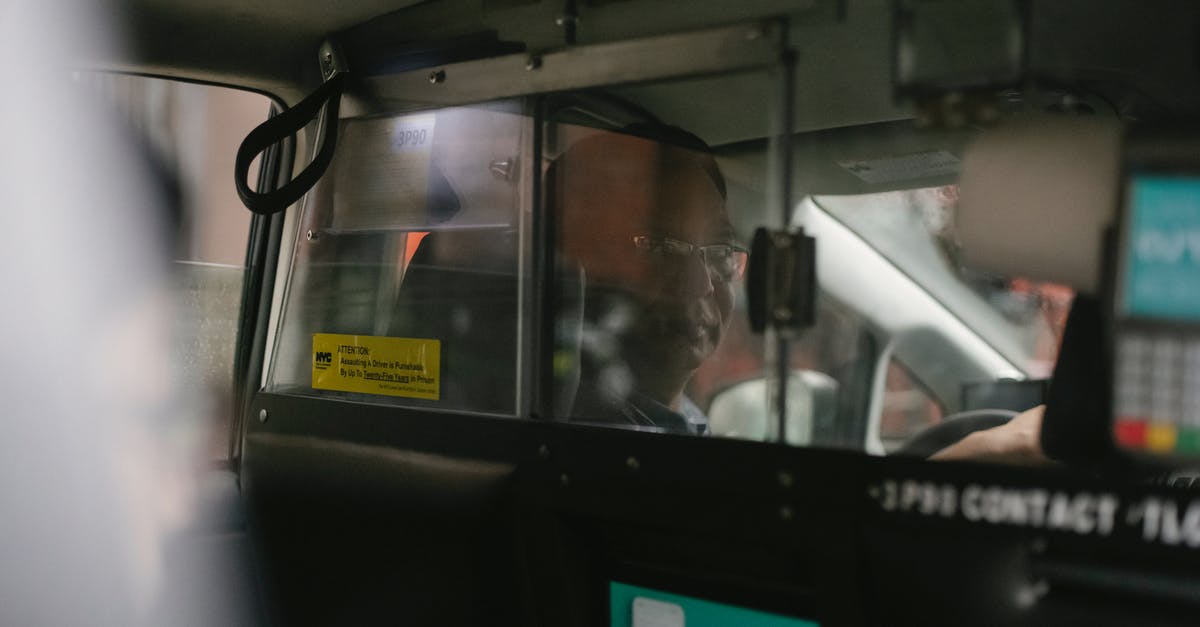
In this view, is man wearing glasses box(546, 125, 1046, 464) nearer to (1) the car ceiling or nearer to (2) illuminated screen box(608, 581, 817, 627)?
(1) the car ceiling

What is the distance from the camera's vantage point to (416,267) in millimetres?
1896

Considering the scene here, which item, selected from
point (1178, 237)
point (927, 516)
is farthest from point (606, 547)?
point (1178, 237)

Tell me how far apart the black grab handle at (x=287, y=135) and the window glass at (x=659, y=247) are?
50 centimetres

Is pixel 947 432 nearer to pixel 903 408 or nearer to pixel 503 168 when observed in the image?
pixel 903 408

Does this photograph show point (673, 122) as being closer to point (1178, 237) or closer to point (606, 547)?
point (606, 547)

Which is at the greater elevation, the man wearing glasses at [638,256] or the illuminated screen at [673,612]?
the man wearing glasses at [638,256]

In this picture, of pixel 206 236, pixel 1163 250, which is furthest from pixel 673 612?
pixel 206 236

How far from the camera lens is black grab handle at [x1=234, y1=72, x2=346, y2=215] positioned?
190 cm

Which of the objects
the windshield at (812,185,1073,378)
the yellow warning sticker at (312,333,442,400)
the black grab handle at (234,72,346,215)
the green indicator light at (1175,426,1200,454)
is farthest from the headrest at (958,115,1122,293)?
the black grab handle at (234,72,346,215)

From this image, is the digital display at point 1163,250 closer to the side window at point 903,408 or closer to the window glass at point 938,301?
the window glass at point 938,301

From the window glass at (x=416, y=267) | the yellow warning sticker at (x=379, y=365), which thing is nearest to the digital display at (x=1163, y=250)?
the window glass at (x=416, y=267)

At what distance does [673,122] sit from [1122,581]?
0.86m

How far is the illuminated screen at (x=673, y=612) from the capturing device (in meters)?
1.50

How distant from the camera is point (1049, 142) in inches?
48.3
